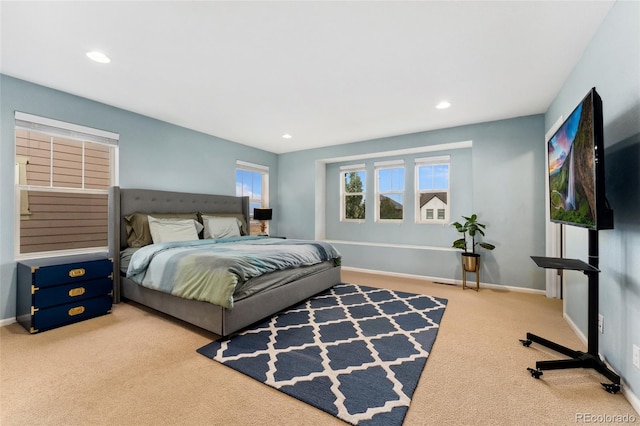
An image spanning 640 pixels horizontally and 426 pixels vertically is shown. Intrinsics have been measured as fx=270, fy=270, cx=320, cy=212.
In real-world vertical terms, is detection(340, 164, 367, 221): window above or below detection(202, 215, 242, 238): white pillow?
above

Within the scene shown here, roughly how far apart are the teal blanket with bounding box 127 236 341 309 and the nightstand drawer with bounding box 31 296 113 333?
0.38 m

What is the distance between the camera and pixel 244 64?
2.56 meters

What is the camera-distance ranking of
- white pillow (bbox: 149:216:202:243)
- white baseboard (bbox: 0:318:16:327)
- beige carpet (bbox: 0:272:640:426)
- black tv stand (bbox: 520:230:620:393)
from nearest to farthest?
beige carpet (bbox: 0:272:640:426)
black tv stand (bbox: 520:230:620:393)
white baseboard (bbox: 0:318:16:327)
white pillow (bbox: 149:216:202:243)

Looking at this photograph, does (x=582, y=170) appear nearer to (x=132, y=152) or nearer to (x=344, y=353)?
(x=344, y=353)

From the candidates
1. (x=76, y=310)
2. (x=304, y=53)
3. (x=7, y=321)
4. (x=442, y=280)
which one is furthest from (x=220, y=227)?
(x=442, y=280)

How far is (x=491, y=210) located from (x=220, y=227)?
14.0 ft

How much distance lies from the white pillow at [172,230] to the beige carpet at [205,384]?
1.21 metres

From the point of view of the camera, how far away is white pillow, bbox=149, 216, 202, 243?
3574mm

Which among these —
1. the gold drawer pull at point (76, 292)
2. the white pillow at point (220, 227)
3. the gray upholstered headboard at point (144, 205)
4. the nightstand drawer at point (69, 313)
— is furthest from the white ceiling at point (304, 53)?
the nightstand drawer at point (69, 313)

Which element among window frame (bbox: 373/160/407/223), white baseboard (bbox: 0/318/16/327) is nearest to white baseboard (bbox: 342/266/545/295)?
window frame (bbox: 373/160/407/223)

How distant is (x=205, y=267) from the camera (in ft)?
8.11

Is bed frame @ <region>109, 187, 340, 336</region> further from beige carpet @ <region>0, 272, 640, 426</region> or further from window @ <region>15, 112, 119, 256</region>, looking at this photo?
window @ <region>15, 112, 119, 256</region>

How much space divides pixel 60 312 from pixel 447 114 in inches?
202

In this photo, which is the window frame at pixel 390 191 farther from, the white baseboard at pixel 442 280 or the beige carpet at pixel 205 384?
the beige carpet at pixel 205 384
